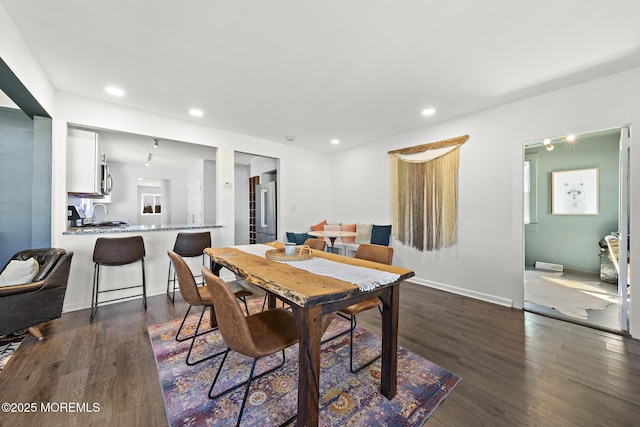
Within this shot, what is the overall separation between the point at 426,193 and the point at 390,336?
2.82 m

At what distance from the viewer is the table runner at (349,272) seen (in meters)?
1.35

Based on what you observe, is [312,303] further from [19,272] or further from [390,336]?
[19,272]

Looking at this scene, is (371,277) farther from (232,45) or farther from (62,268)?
(62,268)

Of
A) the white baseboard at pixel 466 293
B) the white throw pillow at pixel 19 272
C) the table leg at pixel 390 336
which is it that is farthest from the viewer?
the white baseboard at pixel 466 293

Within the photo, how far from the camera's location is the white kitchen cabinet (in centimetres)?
294

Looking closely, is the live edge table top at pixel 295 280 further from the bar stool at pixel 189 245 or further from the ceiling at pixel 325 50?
the ceiling at pixel 325 50

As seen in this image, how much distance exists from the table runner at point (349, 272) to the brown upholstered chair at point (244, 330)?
37 centimetres

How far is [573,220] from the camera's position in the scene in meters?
4.48

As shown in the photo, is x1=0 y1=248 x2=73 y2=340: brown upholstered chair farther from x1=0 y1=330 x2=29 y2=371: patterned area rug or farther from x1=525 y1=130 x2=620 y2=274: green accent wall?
x1=525 y1=130 x2=620 y2=274: green accent wall

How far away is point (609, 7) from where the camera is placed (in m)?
1.61

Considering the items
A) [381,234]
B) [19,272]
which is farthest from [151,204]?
[381,234]

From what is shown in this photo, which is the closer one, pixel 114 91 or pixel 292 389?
pixel 292 389

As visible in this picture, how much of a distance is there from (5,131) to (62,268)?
1.77m

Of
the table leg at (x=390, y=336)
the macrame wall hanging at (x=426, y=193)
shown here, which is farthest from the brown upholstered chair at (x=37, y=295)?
the macrame wall hanging at (x=426, y=193)
